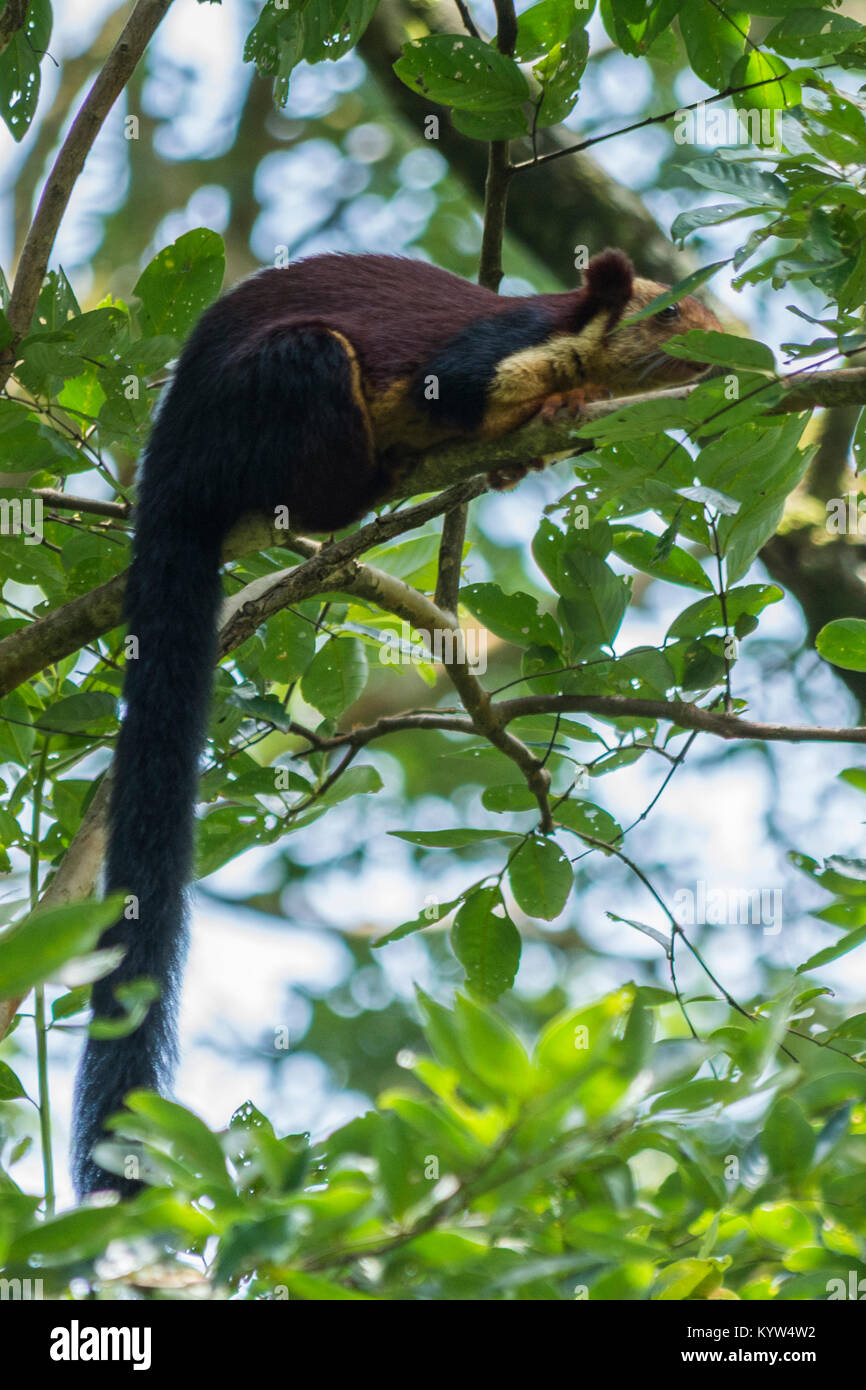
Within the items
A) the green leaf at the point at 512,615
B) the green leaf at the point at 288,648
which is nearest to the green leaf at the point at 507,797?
the green leaf at the point at 512,615

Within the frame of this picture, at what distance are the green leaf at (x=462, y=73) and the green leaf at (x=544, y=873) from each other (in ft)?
4.96

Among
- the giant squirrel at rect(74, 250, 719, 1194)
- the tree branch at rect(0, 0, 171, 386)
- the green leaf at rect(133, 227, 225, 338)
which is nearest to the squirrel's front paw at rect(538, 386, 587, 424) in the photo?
the giant squirrel at rect(74, 250, 719, 1194)

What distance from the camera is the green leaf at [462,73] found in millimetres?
2578

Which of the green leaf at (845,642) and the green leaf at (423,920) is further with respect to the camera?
the green leaf at (423,920)

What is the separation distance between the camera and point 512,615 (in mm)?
2752

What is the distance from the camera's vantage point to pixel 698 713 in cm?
246

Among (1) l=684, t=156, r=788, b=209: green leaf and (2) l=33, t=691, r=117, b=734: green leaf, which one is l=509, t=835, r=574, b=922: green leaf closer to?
(2) l=33, t=691, r=117, b=734: green leaf

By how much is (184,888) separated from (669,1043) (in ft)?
4.81

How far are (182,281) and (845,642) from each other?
1.60 meters

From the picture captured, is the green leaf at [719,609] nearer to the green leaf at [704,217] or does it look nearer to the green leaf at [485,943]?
the green leaf at [485,943]

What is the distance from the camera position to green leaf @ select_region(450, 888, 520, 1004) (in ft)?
8.85

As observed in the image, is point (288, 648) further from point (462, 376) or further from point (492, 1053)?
point (492, 1053)

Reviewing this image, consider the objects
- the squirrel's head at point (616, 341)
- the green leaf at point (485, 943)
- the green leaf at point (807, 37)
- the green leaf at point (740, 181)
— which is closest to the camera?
the green leaf at point (740, 181)

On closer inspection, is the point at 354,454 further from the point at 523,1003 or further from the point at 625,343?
the point at 523,1003
